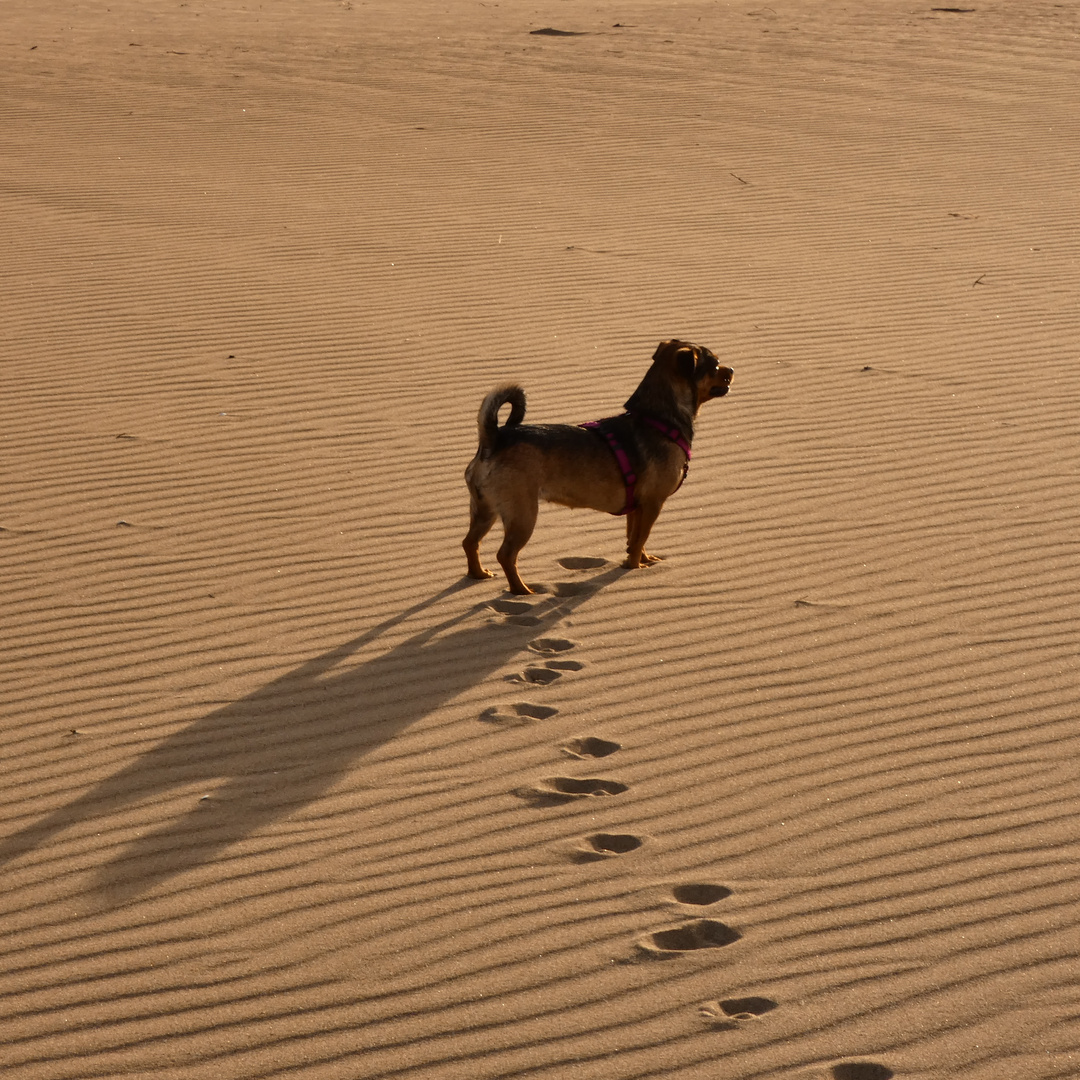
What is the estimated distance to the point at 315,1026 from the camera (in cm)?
362

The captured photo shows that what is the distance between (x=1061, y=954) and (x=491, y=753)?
212 centimetres

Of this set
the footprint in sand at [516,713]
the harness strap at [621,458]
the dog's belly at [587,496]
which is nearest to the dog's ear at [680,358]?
the harness strap at [621,458]

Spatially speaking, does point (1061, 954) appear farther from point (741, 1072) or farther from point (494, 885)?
point (494, 885)

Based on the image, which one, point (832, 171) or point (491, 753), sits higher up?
point (832, 171)

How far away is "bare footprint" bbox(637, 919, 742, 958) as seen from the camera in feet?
12.8

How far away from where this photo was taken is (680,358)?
6230 millimetres

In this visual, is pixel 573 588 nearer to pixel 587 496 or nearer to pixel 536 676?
pixel 587 496

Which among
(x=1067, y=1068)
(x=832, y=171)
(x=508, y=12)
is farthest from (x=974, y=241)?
(x=508, y=12)

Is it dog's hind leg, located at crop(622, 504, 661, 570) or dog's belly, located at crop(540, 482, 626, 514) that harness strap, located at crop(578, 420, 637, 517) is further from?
dog's hind leg, located at crop(622, 504, 661, 570)

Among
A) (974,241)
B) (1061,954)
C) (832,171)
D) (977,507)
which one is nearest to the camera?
(1061,954)

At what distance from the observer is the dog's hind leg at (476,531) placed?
6.08m

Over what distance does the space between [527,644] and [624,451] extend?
109 centimetres

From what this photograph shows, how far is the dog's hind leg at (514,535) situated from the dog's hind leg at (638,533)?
66cm

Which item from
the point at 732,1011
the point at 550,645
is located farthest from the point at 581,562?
the point at 732,1011
